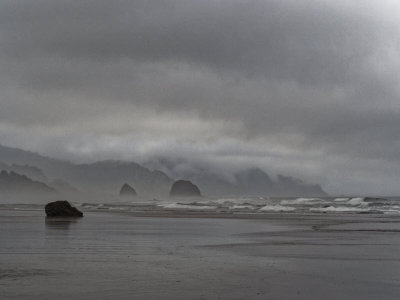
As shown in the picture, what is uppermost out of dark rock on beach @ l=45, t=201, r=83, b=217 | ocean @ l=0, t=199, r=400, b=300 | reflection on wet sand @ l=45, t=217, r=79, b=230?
dark rock on beach @ l=45, t=201, r=83, b=217

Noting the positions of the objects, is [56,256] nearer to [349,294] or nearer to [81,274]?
[81,274]

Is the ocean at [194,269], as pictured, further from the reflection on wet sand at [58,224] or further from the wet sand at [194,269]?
the reflection on wet sand at [58,224]

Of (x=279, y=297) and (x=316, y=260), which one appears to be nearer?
(x=279, y=297)

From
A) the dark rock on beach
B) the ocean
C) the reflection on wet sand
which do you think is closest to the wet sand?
the ocean

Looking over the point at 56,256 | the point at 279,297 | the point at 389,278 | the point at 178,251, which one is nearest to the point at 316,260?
the point at 389,278

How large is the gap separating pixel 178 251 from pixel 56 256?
4429mm

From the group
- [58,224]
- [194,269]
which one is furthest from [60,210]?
[194,269]

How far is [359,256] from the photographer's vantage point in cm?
1914

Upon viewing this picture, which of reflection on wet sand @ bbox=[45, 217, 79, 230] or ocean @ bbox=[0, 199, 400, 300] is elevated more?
reflection on wet sand @ bbox=[45, 217, 79, 230]

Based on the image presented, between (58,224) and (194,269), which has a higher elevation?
(58,224)

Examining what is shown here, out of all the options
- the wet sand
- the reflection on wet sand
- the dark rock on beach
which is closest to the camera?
the wet sand

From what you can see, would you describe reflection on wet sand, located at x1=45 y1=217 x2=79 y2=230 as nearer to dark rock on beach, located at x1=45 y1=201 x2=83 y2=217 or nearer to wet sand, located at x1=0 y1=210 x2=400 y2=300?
dark rock on beach, located at x1=45 y1=201 x2=83 y2=217

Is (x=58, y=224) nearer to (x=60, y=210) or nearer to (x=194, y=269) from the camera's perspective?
(x=60, y=210)

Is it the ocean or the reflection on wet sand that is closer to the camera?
the ocean
